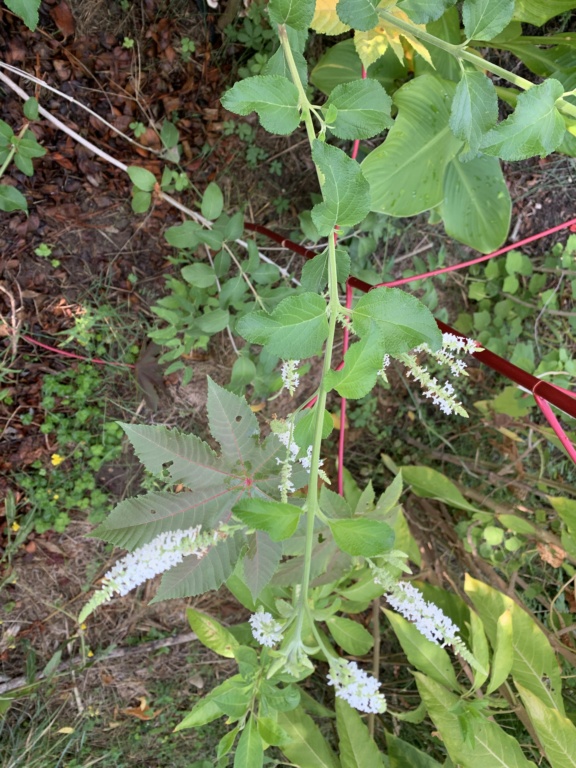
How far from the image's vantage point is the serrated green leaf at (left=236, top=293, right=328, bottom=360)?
0.73 m

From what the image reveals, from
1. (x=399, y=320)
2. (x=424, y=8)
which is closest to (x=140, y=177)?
(x=424, y=8)

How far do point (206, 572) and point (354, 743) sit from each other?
914mm

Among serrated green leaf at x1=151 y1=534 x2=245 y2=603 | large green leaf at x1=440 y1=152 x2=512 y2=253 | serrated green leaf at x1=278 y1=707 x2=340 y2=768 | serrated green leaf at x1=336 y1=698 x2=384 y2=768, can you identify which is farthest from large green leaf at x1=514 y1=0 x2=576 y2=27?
serrated green leaf at x1=278 y1=707 x2=340 y2=768

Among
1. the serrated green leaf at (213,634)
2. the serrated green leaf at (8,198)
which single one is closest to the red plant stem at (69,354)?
the serrated green leaf at (8,198)

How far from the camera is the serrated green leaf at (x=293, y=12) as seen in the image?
0.82 m

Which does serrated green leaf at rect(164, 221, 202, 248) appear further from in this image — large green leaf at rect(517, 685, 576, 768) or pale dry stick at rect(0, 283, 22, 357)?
large green leaf at rect(517, 685, 576, 768)

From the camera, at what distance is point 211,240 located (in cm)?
142

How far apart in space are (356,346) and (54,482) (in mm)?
1586

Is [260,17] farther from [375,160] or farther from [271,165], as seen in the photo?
[375,160]

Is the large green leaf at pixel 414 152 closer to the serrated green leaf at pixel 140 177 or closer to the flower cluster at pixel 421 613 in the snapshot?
the serrated green leaf at pixel 140 177

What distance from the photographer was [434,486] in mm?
1819

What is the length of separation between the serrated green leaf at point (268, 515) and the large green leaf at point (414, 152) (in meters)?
1.07

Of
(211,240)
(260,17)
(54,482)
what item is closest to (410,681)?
(54,482)

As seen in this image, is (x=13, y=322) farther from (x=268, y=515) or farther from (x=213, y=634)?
(x=268, y=515)
